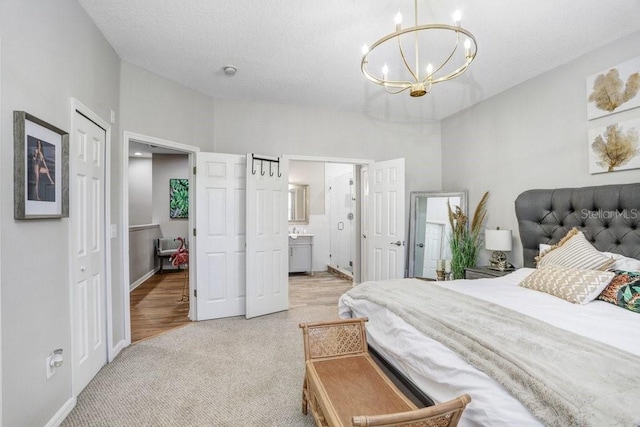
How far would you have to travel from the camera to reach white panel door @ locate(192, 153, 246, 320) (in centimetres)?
364

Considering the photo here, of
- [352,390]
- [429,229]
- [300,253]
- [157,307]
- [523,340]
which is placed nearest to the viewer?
[523,340]

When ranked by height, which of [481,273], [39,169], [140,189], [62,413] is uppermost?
[140,189]

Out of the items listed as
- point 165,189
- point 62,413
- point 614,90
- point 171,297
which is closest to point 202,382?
point 62,413

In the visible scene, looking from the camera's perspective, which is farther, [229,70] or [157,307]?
[157,307]

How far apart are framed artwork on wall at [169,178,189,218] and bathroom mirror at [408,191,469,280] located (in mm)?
4865

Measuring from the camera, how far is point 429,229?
455 centimetres

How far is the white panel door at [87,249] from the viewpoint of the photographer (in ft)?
6.86

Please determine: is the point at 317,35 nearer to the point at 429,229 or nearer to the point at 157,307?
the point at 429,229

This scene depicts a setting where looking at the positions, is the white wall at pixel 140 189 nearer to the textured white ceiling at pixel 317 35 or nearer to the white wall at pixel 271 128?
the white wall at pixel 271 128

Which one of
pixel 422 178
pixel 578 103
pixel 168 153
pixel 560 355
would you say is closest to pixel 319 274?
pixel 422 178

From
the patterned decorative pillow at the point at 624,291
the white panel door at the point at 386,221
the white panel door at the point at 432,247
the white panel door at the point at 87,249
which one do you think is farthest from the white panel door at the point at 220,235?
the patterned decorative pillow at the point at 624,291

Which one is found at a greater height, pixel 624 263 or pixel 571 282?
pixel 624 263

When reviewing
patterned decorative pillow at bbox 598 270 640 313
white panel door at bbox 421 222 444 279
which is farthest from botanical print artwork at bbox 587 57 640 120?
white panel door at bbox 421 222 444 279

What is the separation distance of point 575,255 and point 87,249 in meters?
3.65
